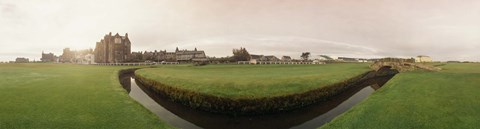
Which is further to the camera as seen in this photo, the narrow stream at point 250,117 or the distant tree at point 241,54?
the distant tree at point 241,54

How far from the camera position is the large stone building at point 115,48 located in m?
131

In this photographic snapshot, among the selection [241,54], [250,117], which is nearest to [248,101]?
[250,117]

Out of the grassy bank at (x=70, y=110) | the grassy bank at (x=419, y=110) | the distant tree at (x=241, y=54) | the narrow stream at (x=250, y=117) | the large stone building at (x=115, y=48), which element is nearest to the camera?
the grassy bank at (x=70, y=110)

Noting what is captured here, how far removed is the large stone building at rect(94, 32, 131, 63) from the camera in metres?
131

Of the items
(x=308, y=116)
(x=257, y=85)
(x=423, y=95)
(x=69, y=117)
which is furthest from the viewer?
(x=257, y=85)

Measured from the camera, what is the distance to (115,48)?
431 ft

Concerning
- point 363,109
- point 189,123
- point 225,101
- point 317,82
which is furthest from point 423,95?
point 189,123

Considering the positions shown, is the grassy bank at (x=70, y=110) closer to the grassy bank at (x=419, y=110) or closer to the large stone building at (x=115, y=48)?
the grassy bank at (x=419, y=110)

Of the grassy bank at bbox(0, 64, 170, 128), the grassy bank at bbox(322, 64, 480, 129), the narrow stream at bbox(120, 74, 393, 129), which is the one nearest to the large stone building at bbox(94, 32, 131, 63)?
the grassy bank at bbox(0, 64, 170, 128)

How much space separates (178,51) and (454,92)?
17233 centimetres

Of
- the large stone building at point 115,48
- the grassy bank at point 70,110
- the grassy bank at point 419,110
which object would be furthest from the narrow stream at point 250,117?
the large stone building at point 115,48

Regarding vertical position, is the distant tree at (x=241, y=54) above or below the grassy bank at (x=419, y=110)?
above

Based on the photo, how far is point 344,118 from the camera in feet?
59.9

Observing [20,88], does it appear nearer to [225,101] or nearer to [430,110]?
[225,101]
